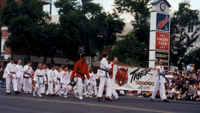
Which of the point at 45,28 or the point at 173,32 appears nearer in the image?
the point at 45,28

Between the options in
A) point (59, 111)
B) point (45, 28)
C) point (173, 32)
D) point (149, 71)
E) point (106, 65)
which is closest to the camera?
point (59, 111)

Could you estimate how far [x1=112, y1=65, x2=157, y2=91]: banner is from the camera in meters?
18.7

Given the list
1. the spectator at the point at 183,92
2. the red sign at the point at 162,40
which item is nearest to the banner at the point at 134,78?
the spectator at the point at 183,92

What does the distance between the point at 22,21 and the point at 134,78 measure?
35.2m

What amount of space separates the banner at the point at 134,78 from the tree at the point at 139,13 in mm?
38327

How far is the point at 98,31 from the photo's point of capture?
56.6 m

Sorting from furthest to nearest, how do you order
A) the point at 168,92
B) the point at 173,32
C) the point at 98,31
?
the point at 173,32 < the point at 98,31 < the point at 168,92

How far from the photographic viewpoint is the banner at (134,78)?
1869 cm

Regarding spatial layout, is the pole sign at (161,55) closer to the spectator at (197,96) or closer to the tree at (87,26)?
the spectator at (197,96)

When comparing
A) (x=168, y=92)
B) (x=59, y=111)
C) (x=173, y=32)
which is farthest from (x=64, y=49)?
(x=59, y=111)

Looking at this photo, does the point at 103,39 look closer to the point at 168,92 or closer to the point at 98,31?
the point at 98,31

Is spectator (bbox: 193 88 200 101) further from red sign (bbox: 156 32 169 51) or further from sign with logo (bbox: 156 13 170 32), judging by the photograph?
sign with logo (bbox: 156 13 170 32)

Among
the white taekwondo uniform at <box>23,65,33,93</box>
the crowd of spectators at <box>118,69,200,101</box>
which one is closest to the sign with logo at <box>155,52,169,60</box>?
the crowd of spectators at <box>118,69,200,101</box>

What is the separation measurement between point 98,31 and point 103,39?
7.85 ft
